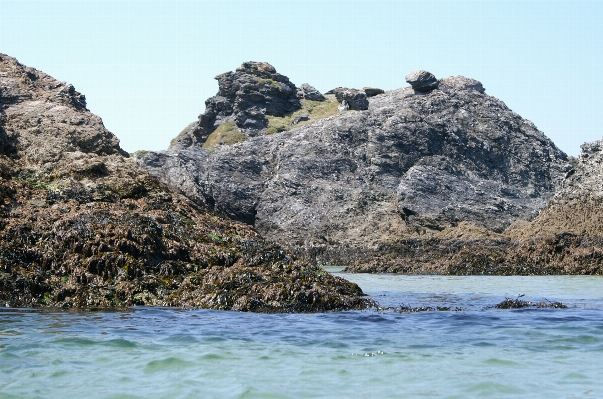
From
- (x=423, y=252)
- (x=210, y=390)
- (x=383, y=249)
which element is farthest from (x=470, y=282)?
(x=210, y=390)

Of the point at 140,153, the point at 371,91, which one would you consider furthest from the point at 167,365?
the point at 371,91

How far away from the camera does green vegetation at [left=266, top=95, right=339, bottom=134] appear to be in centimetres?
5285

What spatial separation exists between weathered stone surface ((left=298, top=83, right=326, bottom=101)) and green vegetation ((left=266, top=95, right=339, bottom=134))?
0.59 metres

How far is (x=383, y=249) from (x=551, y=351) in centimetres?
2287

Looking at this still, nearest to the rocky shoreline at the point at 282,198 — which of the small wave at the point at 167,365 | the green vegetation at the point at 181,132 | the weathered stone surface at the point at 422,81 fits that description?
the weathered stone surface at the point at 422,81

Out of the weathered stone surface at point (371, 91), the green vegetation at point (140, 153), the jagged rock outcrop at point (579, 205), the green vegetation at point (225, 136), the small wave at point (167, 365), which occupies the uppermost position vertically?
the weathered stone surface at point (371, 91)

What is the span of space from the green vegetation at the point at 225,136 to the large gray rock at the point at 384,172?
7093 mm

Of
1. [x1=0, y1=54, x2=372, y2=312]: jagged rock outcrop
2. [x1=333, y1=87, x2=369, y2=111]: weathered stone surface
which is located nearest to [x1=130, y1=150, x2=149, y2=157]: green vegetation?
[x1=333, y1=87, x2=369, y2=111]: weathered stone surface

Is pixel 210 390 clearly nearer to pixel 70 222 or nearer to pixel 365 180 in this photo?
pixel 70 222

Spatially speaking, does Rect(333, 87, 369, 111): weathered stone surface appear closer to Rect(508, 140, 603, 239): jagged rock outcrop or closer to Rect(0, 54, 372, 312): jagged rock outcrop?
Rect(508, 140, 603, 239): jagged rock outcrop

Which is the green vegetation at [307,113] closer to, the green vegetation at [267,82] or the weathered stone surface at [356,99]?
the weathered stone surface at [356,99]

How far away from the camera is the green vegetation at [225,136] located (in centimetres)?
5325

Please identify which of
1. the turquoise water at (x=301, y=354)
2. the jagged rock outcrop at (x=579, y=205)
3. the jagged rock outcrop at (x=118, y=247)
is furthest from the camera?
the jagged rock outcrop at (x=579, y=205)

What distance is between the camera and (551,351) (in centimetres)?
816
